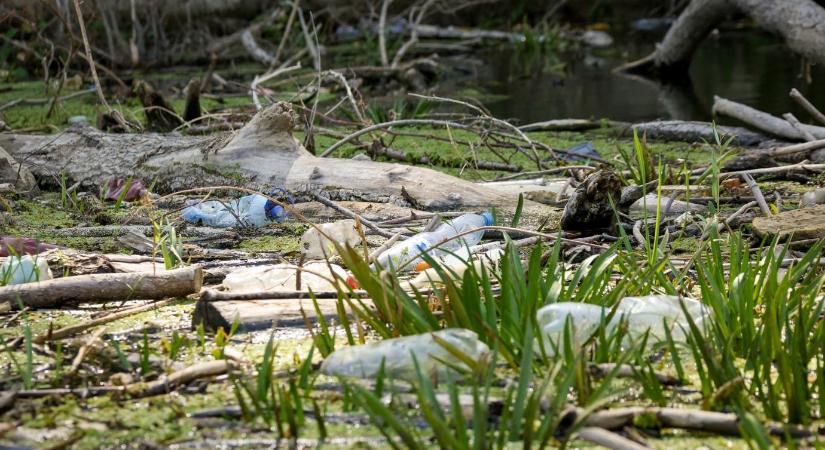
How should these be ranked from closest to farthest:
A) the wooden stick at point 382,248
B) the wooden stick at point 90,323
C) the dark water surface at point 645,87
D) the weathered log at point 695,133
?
1. the wooden stick at point 90,323
2. the wooden stick at point 382,248
3. the weathered log at point 695,133
4. the dark water surface at point 645,87

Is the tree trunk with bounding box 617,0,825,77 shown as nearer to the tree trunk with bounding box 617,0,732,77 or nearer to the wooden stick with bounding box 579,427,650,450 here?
the tree trunk with bounding box 617,0,732,77

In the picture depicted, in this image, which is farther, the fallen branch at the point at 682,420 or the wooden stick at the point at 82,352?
the wooden stick at the point at 82,352

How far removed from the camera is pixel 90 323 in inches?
90.7

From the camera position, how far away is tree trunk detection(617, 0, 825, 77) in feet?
23.3

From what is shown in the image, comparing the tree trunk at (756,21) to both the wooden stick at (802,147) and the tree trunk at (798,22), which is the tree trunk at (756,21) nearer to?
the tree trunk at (798,22)

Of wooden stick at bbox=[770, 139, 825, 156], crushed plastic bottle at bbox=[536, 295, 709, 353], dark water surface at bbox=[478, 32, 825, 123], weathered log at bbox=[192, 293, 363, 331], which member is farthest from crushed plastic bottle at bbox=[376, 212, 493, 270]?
dark water surface at bbox=[478, 32, 825, 123]

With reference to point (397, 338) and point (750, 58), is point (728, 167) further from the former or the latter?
point (750, 58)

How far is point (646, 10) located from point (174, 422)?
15.6 metres

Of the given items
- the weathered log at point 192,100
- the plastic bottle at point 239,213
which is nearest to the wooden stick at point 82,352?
the plastic bottle at point 239,213

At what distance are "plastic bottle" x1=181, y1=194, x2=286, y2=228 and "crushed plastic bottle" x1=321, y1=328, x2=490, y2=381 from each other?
1703mm

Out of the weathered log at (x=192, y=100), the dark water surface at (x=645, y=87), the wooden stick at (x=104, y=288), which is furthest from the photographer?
the dark water surface at (x=645, y=87)

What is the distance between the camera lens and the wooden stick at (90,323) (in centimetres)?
218

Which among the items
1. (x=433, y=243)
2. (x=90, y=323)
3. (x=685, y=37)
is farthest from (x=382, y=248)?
(x=685, y=37)

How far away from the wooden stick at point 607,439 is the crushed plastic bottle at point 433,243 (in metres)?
1.11
